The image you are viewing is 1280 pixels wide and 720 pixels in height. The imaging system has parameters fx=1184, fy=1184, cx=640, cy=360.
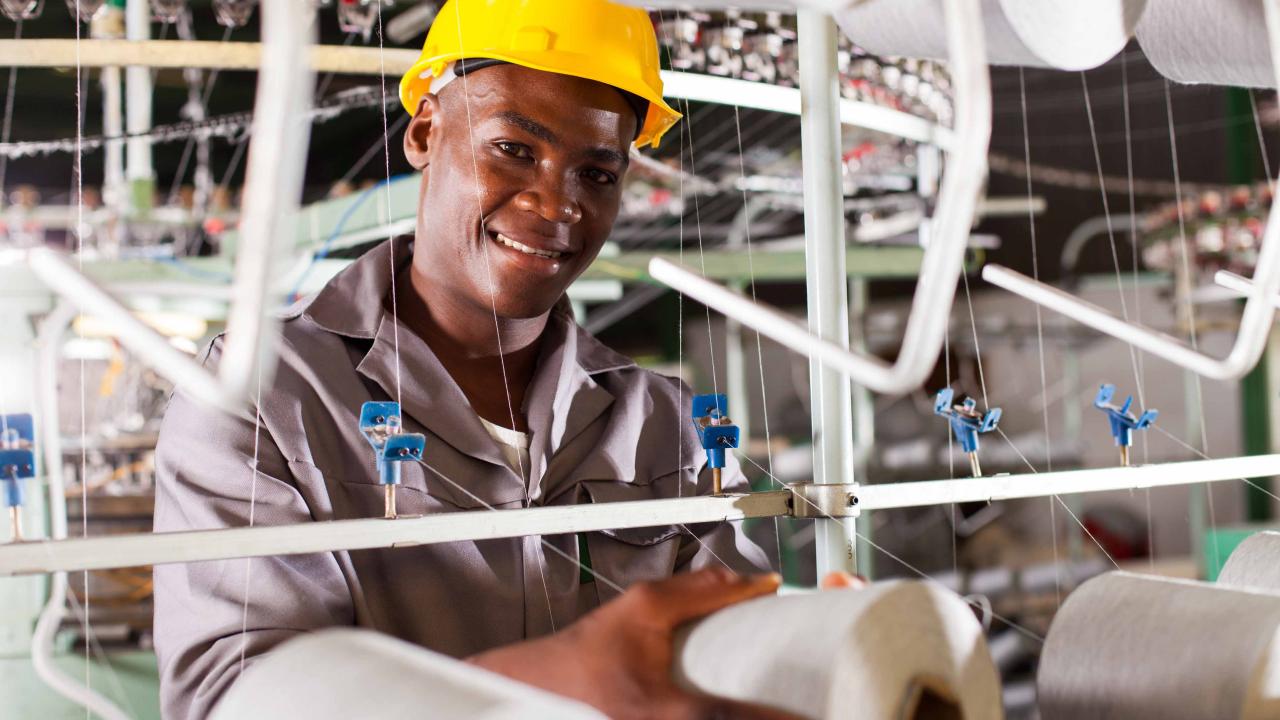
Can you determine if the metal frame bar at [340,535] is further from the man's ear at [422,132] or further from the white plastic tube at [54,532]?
the man's ear at [422,132]

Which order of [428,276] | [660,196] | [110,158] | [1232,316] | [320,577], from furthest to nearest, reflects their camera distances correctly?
1. [1232,316]
2. [660,196]
3. [110,158]
4. [428,276]
5. [320,577]

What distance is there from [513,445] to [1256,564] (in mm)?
802

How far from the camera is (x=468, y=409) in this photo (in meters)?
1.37

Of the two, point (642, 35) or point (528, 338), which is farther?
point (528, 338)

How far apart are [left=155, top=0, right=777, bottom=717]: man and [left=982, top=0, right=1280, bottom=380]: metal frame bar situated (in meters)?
0.55

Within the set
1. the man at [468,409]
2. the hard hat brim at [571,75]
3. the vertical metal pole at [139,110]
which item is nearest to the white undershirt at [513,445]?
the man at [468,409]

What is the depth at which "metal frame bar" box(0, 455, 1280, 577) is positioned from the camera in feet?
2.80

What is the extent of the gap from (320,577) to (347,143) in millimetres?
4098

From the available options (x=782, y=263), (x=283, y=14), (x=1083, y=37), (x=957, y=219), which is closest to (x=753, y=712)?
(x=957, y=219)

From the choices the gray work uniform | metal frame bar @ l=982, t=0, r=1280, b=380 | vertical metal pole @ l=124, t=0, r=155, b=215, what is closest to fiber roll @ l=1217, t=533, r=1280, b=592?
metal frame bar @ l=982, t=0, r=1280, b=380

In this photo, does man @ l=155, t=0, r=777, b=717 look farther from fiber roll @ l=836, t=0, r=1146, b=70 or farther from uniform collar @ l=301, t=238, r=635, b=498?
fiber roll @ l=836, t=0, r=1146, b=70

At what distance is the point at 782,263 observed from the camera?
402 cm

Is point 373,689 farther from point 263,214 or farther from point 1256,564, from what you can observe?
point 1256,564

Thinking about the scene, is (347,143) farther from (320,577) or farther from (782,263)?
(320,577)
